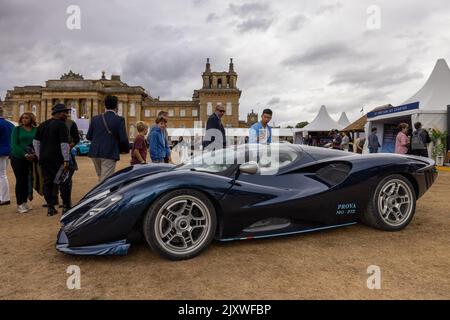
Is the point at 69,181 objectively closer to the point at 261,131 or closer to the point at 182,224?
the point at 182,224

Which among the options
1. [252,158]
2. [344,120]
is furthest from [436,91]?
[344,120]

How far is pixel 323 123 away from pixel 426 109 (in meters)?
12.2

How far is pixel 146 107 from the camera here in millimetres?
72562

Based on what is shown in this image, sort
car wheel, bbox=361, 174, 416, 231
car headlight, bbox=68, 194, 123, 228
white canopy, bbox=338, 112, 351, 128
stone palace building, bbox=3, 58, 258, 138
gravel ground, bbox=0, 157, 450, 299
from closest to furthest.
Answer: gravel ground, bbox=0, 157, 450, 299 → car headlight, bbox=68, 194, 123, 228 → car wheel, bbox=361, 174, 416, 231 → white canopy, bbox=338, 112, 351, 128 → stone palace building, bbox=3, 58, 258, 138

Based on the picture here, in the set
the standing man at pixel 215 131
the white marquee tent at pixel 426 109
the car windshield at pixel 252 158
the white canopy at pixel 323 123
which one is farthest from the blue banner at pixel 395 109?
the car windshield at pixel 252 158

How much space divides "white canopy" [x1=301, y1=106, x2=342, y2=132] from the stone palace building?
4440 centimetres

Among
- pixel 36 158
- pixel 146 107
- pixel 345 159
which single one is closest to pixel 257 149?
pixel 345 159

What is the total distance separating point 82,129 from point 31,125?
2430cm

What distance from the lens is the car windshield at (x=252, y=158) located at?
10.8ft

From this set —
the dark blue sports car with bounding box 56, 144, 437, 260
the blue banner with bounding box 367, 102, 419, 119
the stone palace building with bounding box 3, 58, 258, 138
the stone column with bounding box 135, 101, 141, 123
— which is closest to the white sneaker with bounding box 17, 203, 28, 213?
the dark blue sports car with bounding box 56, 144, 437, 260

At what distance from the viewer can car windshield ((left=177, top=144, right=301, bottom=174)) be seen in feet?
10.8

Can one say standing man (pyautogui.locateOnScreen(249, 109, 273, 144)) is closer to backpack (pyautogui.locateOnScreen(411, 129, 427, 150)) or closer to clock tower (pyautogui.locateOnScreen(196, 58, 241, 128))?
backpack (pyautogui.locateOnScreen(411, 129, 427, 150))

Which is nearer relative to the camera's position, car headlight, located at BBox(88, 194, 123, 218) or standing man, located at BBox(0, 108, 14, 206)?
car headlight, located at BBox(88, 194, 123, 218)

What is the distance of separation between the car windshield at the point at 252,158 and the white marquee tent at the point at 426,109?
11292 mm
